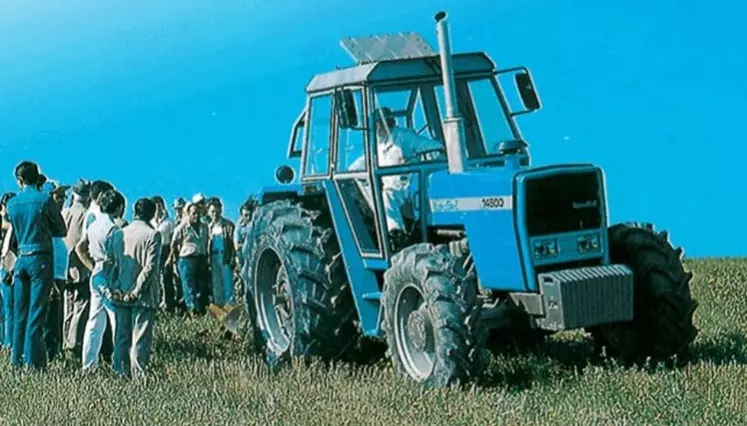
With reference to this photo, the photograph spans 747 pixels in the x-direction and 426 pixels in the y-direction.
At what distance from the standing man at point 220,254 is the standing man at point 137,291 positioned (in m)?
8.06

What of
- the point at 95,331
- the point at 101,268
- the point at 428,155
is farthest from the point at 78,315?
the point at 428,155

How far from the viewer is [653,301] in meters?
10.7

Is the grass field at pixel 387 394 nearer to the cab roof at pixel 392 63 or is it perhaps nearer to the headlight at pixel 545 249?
the headlight at pixel 545 249

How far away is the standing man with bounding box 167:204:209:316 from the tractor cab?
7689 millimetres

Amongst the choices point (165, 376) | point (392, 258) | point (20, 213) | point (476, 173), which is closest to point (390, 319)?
point (392, 258)

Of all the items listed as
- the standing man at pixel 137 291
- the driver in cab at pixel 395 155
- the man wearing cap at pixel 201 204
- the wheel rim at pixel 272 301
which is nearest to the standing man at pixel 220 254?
the man wearing cap at pixel 201 204

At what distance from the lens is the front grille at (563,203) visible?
33.6 ft

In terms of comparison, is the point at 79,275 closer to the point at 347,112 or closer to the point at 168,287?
the point at 347,112

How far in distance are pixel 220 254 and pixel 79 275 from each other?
265 inches

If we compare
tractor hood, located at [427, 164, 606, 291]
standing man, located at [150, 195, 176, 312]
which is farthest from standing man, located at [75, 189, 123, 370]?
standing man, located at [150, 195, 176, 312]

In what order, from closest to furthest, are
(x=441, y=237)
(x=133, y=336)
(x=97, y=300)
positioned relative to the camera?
(x=441, y=237) < (x=133, y=336) < (x=97, y=300)

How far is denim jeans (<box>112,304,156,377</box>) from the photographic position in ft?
37.6

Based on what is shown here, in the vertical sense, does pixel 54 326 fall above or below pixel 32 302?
below

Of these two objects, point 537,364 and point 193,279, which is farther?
point 193,279
